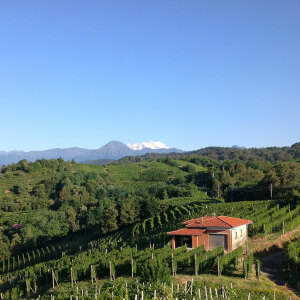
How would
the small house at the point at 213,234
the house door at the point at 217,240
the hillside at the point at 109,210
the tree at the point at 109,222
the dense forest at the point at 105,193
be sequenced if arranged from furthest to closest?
the dense forest at the point at 105,193, the tree at the point at 109,222, the hillside at the point at 109,210, the house door at the point at 217,240, the small house at the point at 213,234

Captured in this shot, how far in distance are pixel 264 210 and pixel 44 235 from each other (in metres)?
37.2

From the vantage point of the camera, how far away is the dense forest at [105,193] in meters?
50.1

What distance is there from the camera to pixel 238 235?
24188 mm

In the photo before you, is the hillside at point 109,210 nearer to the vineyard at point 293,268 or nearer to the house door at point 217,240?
the vineyard at point 293,268

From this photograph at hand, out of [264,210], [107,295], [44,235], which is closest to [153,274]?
[107,295]

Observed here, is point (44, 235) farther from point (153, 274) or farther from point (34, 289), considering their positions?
point (153, 274)

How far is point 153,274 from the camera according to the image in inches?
699

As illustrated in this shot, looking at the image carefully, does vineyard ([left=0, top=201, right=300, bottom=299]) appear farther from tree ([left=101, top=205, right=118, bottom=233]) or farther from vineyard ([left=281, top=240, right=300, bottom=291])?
tree ([left=101, top=205, right=118, bottom=233])

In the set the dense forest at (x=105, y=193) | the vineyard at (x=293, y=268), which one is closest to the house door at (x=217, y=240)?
the vineyard at (x=293, y=268)

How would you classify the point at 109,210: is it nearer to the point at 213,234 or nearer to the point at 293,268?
the point at 213,234

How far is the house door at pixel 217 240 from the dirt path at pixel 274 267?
8.98 feet

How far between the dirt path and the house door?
2.74 m

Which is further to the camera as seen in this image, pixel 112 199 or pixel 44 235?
pixel 112 199

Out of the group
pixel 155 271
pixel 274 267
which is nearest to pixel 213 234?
pixel 274 267
